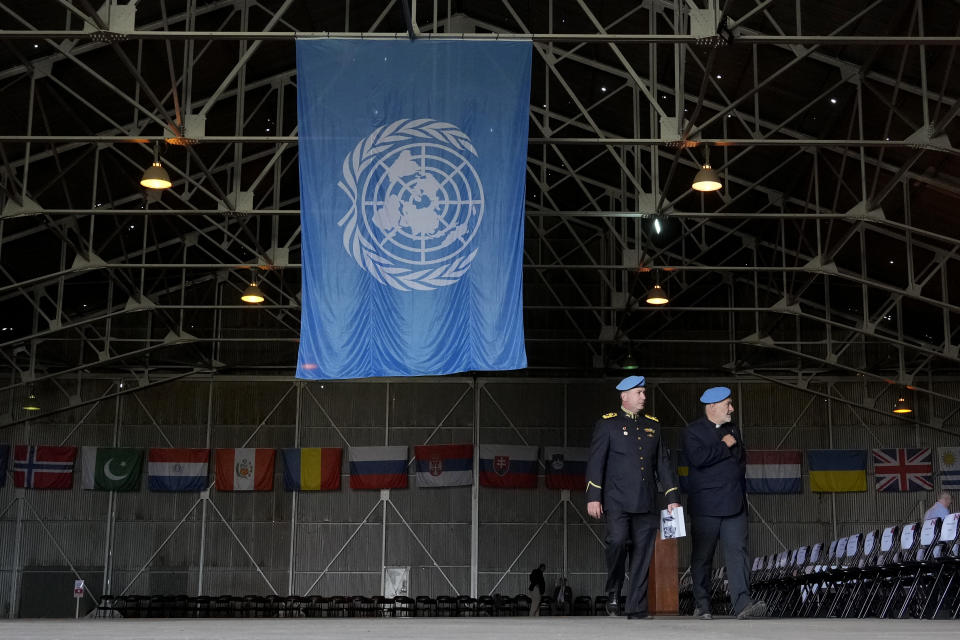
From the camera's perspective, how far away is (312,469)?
29578 millimetres

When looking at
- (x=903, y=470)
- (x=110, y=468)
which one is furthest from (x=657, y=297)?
(x=110, y=468)

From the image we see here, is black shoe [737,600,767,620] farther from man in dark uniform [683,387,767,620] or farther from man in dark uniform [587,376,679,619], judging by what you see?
man in dark uniform [587,376,679,619]

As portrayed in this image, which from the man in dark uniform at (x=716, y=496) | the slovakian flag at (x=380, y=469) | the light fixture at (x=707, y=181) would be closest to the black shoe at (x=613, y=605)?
the man in dark uniform at (x=716, y=496)

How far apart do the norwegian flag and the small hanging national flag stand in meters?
0.26

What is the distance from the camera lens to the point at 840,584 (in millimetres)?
16281

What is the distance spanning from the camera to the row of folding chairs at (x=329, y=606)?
28.0 m

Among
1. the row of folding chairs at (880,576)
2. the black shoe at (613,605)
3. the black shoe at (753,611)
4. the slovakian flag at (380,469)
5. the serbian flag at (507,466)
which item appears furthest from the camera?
the slovakian flag at (380,469)

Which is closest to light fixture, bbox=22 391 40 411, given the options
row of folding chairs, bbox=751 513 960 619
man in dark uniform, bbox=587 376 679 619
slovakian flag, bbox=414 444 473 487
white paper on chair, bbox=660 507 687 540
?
slovakian flag, bbox=414 444 473 487

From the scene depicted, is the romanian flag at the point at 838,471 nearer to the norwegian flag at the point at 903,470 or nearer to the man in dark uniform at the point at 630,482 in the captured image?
the norwegian flag at the point at 903,470

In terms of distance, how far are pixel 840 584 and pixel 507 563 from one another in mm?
13929

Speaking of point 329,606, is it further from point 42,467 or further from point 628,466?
point 628,466

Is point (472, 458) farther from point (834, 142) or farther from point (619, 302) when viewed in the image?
point (834, 142)

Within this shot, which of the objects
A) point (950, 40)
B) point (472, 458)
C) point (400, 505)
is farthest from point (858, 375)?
point (950, 40)

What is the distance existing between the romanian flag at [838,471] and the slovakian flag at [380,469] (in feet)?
33.4
